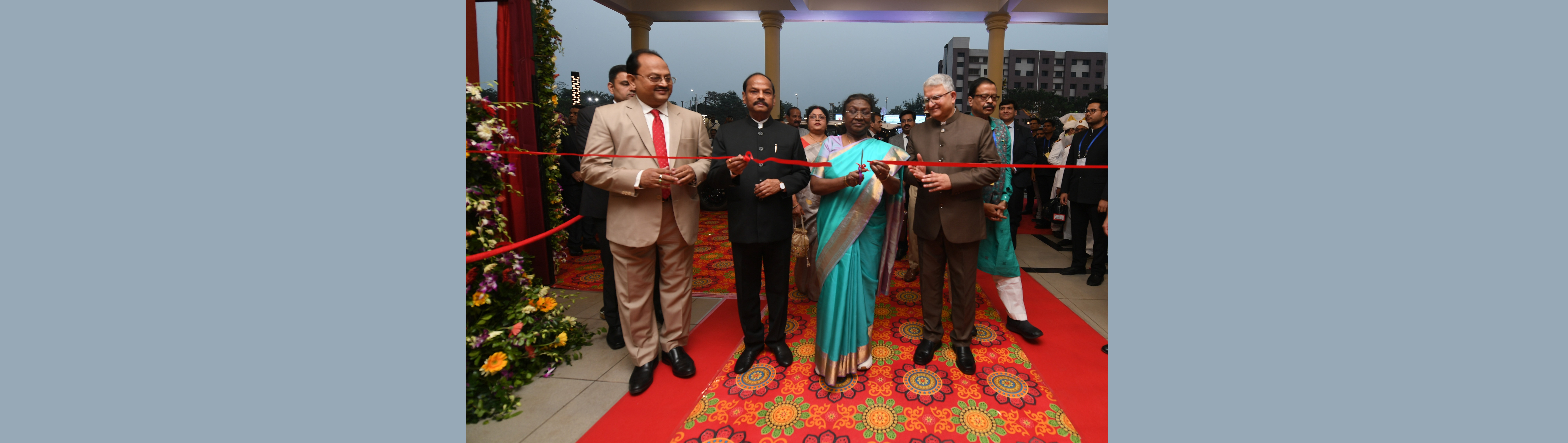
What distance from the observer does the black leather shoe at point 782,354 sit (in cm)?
241

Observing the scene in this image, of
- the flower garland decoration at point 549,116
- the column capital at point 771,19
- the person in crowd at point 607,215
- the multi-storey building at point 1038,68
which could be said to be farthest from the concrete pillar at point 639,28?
the multi-storey building at point 1038,68

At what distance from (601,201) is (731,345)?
3.40 feet

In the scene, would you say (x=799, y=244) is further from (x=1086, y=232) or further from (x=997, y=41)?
(x=997, y=41)

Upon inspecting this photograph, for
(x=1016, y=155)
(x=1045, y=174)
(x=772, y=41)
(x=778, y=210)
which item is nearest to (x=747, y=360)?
(x=778, y=210)

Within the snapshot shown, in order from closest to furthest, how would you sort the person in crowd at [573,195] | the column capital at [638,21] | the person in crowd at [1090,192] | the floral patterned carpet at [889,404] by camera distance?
the floral patterned carpet at [889,404] < the person in crowd at [1090,192] < the person in crowd at [573,195] < the column capital at [638,21]

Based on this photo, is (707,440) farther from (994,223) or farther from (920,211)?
(994,223)

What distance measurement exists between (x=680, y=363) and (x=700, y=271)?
1.98m

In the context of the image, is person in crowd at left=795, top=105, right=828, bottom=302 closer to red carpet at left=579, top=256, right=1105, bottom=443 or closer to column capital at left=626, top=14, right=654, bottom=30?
red carpet at left=579, top=256, right=1105, bottom=443

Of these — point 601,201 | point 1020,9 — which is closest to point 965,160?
point 601,201

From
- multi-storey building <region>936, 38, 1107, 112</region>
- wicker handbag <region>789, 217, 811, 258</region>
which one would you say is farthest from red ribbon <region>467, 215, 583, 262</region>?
multi-storey building <region>936, 38, 1107, 112</region>

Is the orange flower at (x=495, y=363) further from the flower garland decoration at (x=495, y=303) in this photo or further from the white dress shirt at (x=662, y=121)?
the white dress shirt at (x=662, y=121)

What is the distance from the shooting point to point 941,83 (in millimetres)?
2217

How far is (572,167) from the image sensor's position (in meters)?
4.44

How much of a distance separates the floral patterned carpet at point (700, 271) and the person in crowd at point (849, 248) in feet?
3.48
